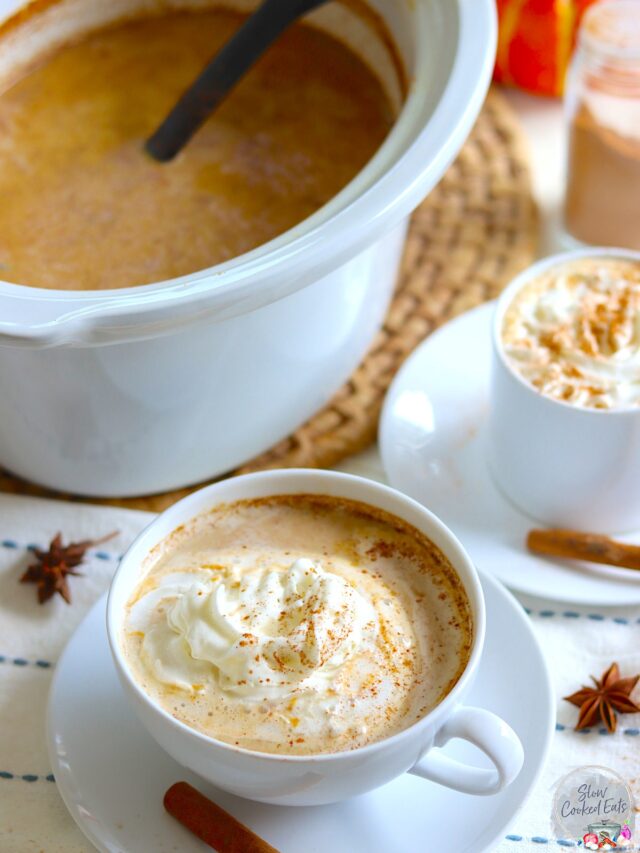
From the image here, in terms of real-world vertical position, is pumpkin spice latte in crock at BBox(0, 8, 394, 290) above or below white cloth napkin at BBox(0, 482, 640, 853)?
above

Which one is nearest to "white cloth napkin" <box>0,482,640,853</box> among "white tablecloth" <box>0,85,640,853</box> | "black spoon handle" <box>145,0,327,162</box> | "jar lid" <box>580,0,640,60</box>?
"white tablecloth" <box>0,85,640,853</box>

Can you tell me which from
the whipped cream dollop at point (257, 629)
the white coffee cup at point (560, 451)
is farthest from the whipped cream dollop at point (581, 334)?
the whipped cream dollop at point (257, 629)

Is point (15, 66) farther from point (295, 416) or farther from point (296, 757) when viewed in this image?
point (296, 757)

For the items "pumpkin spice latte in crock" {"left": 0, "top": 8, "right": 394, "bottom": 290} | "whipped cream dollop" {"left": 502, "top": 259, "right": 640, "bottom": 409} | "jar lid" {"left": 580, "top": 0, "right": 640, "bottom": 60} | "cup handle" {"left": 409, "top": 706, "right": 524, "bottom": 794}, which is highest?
"jar lid" {"left": 580, "top": 0, "right": 640, "bottom": 60}

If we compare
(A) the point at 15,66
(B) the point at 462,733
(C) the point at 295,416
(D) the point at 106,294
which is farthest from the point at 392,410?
(A) the point at 15,66

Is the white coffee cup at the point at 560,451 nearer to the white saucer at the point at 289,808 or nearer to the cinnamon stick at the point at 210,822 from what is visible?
the white saucer at the point at 289,808

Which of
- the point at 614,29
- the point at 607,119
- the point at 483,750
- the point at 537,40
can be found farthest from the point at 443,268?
the point at 483,750

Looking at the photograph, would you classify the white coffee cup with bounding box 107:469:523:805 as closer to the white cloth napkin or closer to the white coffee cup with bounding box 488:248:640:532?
the white cloth napkin

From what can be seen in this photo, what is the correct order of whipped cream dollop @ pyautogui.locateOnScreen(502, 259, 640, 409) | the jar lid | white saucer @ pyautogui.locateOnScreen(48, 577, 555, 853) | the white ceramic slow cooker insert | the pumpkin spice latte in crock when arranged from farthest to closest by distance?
the jar lid
the pumpkin spice latte in crock
whipped cream dollop @ pyautogui.locateOnScreen(502, 259, 640, 409)
the white ceramic slow cooker insert
white saucer @ pyautogui.locateOnScreen(48, 577, 555, 853)
